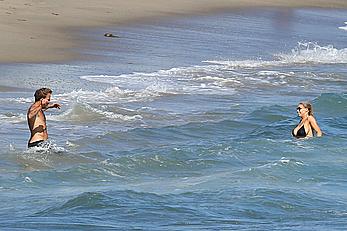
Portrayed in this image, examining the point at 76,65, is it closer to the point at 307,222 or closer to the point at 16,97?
the point at 16,97

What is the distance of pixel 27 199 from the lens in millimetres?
11484

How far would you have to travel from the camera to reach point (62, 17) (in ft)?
96.5

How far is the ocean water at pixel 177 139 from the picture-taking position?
10977 mm

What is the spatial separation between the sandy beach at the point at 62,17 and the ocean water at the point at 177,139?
778 mm

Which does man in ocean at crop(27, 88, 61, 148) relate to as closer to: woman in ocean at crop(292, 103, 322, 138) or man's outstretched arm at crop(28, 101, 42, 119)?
man's outstretched arm at crop(28, 101, 42, 119)

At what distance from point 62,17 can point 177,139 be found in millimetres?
14315

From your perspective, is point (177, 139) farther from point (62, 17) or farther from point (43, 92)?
point (62, 17)

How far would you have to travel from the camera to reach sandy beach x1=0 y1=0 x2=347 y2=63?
22.9m

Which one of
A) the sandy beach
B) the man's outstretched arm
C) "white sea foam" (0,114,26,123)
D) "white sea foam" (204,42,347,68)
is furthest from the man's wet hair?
"white sea foam" (204,42,347,68)

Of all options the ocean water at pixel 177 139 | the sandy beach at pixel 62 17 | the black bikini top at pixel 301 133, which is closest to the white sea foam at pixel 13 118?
the ocean water at pixel 177 139

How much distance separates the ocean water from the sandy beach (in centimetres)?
78

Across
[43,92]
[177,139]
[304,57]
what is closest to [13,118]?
[43,92]

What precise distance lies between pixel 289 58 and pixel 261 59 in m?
1.09

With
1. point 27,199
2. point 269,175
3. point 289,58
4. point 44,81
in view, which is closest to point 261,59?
point 289,58
